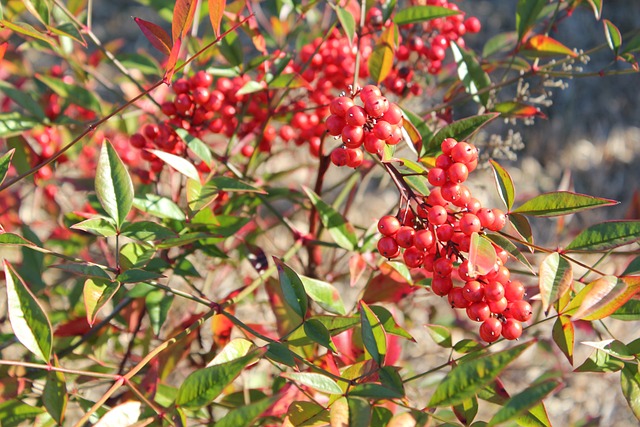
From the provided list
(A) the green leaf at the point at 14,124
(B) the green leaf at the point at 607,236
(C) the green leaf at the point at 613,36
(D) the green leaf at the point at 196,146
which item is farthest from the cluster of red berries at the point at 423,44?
(A) the green leaf at the point at 14,124

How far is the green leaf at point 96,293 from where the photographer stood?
582mm

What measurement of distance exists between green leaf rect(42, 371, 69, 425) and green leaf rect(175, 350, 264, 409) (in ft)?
0.64

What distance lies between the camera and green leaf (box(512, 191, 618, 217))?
23.4 inches

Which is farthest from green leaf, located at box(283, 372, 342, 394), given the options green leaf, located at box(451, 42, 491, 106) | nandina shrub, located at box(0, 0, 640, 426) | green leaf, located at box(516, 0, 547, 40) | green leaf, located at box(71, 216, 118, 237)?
green leaf, located at box(516, 0, 547, 40)

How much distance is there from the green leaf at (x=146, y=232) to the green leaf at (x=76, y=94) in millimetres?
392

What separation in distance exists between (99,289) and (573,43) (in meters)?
2.17

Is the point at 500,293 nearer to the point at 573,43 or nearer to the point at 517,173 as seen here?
the point at 517,173

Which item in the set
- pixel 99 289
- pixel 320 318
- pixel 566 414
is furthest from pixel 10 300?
pixel 566 414

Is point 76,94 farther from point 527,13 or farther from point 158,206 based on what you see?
point 527,13

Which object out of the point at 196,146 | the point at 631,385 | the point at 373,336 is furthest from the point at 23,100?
the point at 631,385

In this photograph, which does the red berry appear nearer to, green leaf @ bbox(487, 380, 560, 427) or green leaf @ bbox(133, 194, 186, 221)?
green leaf @ bbox(487, 380, 560, 427)

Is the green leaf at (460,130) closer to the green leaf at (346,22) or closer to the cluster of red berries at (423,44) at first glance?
the green leaf at (346,22)

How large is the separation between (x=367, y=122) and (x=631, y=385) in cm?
36

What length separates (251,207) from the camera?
0.99 metres
